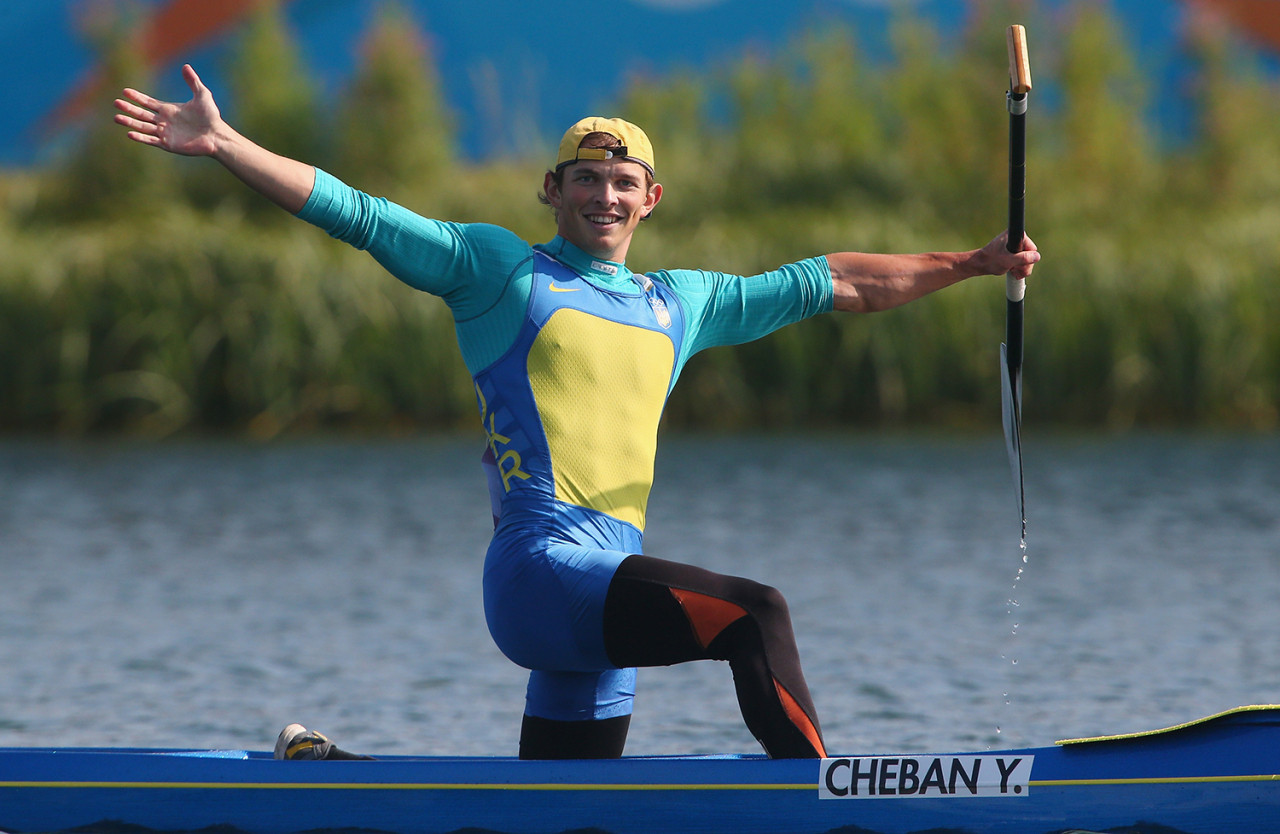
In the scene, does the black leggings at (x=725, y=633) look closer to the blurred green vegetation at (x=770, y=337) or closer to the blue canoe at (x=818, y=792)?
the blue canoe at (x=818, y=792)

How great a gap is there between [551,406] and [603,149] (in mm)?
695

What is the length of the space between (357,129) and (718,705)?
1681cm

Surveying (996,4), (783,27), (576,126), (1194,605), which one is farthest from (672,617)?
(783,27)

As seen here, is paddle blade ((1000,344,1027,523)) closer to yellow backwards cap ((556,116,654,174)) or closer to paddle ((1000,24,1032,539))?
paddle ((1000,24,1032,539))

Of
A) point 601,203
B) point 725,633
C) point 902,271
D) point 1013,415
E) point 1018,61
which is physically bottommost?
point 725,633

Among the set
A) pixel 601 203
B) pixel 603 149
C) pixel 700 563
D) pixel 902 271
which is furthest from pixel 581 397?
pixel 700 563

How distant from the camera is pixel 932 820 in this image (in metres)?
4.35

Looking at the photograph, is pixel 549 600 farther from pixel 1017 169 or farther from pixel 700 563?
pixel 700 563

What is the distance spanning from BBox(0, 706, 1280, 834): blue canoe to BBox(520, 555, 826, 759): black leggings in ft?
0.48

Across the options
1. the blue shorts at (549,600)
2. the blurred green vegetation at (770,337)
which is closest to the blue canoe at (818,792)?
the blue shorts at (549,600)

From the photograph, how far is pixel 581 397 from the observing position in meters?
4.56

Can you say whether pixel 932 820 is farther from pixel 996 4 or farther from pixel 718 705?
pixel 996 4

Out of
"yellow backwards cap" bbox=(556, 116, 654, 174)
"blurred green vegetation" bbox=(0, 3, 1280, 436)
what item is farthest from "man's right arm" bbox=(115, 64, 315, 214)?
"blurred green vegetation" bbox=(0, 3, 1280, 436)

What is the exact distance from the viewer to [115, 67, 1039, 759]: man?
421cm
